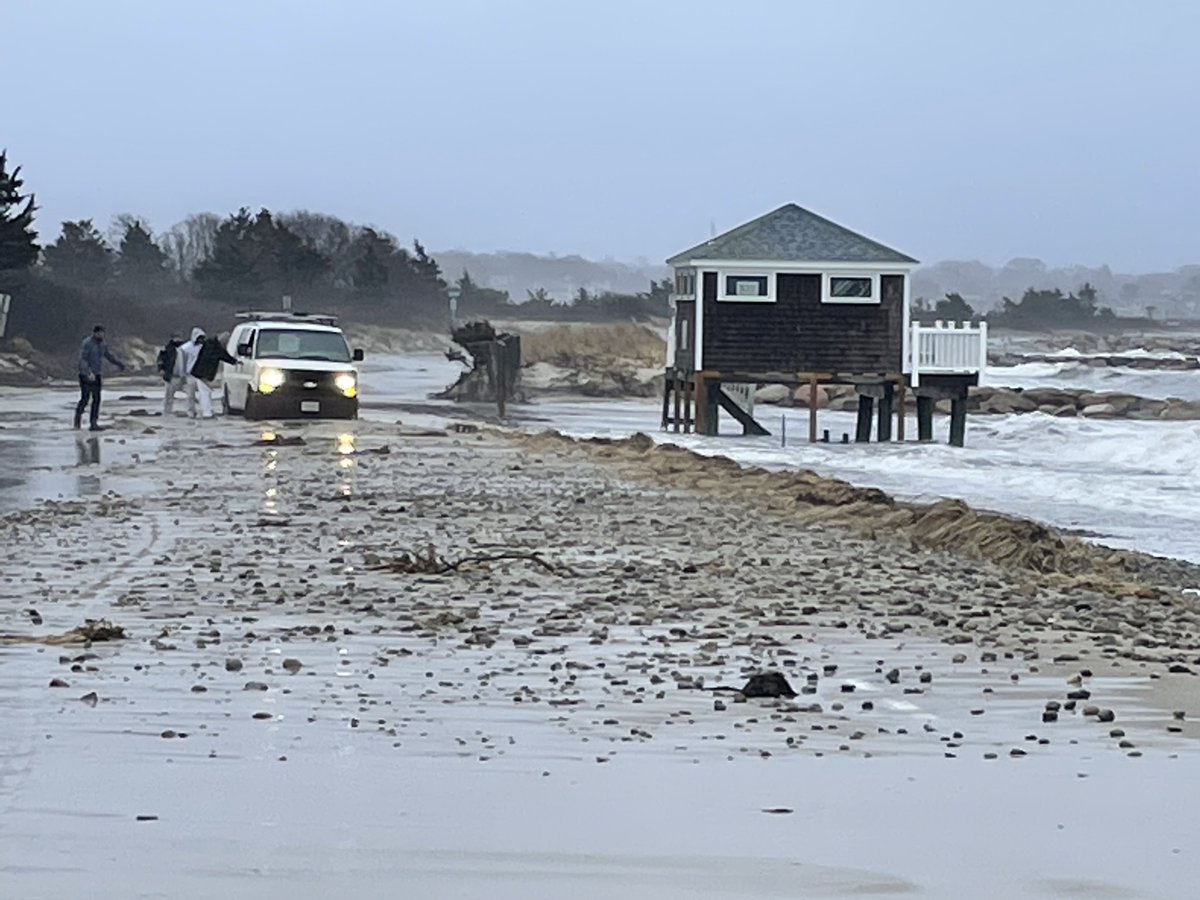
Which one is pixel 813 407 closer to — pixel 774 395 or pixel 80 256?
pixel 774 395

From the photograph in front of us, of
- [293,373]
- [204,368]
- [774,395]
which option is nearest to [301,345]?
[293,373]

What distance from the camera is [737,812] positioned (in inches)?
298

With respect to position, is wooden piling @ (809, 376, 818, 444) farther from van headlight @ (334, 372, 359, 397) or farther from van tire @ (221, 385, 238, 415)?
van tire @ (221, 385, 238, 415)

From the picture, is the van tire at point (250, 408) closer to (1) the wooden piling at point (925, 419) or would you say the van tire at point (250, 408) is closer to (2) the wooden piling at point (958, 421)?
(2) the wooden piling at point (958, 421)

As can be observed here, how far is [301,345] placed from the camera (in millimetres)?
40156

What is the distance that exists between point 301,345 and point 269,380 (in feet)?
5.63

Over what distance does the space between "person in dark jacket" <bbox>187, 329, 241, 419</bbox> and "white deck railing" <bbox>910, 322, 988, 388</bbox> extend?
16.2 meters

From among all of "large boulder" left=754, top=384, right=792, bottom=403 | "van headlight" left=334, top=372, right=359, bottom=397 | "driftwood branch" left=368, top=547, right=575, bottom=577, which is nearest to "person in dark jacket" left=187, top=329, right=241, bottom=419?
"van headlight" left=334, top=372, right=359, bottom=397

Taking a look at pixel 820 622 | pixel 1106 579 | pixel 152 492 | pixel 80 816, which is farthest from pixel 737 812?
pixel 152 492

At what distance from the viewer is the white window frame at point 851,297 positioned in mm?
47594

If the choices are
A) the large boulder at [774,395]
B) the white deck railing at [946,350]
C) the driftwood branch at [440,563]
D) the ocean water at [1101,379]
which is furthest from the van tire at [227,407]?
the ocean water at [1101,379]

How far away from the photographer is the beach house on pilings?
47.6m

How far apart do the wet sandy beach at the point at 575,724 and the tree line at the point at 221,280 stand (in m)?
54.7

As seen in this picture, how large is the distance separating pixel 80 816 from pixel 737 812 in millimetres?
2215
